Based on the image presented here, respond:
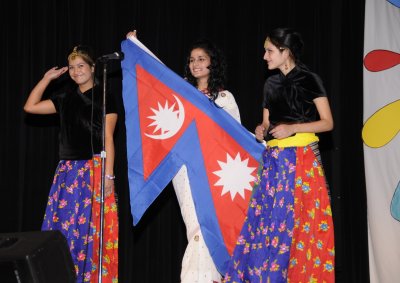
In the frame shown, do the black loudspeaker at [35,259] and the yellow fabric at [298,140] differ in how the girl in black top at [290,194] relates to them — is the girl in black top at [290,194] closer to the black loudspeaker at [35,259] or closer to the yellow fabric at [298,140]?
the yellow fabric at [298,140]

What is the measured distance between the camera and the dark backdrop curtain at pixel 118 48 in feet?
14.9

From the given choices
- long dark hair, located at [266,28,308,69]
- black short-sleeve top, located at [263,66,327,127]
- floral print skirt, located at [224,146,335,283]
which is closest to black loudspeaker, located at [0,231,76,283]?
floral print skirt, located at [224,146,335,283]

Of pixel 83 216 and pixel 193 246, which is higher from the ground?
pixel 83 216

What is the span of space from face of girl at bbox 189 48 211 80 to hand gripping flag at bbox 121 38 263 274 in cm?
14

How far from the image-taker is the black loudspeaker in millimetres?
1938

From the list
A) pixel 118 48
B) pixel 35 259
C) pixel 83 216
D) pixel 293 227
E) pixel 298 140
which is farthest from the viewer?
pixel 118 48

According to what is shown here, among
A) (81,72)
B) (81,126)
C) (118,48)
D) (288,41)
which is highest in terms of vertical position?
(118,48)

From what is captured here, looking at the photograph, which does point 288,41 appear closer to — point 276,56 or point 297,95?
point 276,56

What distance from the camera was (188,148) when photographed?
12.5ft

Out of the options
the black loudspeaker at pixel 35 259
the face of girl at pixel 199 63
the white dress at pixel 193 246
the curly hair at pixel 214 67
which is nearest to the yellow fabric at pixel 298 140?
the white dress at pixel 193 246

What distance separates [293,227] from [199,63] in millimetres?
1394

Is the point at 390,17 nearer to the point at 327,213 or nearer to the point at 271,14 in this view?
the point at 271,14

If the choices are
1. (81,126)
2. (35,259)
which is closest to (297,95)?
(81,126)

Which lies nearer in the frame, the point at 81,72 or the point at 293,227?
the point at 293,227
